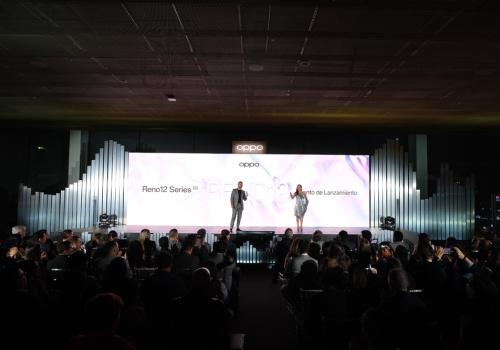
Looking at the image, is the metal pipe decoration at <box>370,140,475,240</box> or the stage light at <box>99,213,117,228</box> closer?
the stage light at <box>99,213,117,228</box>

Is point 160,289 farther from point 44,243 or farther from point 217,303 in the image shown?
point 44,243

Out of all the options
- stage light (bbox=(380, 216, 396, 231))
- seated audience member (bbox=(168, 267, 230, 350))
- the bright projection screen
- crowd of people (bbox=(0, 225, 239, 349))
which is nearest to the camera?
crowd of people (bbox=(0, 225, 239, 349))

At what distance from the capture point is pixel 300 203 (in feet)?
37.7

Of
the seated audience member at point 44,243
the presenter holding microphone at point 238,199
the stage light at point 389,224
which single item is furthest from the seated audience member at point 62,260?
the stage light at point 389,224

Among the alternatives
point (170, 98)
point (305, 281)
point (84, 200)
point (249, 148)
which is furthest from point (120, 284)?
point (84, 200)

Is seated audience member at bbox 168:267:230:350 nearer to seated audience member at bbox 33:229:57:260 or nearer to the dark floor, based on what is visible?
the dark floor

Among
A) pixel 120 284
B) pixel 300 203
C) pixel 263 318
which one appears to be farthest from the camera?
pixel 300 203

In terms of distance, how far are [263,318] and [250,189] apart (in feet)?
18.8

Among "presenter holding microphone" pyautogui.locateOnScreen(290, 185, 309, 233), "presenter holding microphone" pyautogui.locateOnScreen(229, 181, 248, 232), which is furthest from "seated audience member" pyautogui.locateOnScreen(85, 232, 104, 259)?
"presenter holding microphone" pyautogui.locateOnScreen(290, 185, 309, 233)

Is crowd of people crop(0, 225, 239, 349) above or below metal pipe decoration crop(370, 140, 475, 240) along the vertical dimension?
below

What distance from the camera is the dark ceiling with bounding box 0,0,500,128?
4.50 meters

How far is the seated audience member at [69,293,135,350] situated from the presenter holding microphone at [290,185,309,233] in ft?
30.4

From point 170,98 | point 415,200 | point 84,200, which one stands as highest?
point 170,98

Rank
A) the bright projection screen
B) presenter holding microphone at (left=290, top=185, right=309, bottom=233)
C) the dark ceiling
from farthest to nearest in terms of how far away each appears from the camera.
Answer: the bright projection screen, presenter holding microphone at (left=290, top=185, right=309, bottom=233), the dark ceiling
